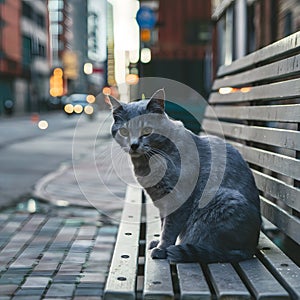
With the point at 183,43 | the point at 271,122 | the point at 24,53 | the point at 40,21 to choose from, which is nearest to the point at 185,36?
the point at 183,43

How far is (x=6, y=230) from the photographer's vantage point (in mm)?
5457

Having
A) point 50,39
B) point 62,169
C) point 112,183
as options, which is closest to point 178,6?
point 62,169

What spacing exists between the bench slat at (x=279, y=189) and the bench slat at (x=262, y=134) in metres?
0.25

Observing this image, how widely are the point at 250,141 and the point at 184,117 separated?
282 cm

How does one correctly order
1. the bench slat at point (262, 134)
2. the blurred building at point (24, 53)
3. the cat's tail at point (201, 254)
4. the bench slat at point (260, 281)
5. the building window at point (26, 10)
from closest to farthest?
the bench slat at point (260, 281) < the cat's tail at point (201, 254) < the bench slat at point (262, 134) < the blurred building at point (24, 53) < the building window at point (26, 10)

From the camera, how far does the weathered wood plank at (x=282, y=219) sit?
3.42m

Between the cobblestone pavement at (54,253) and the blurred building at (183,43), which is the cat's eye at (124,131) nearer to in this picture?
the cobblestone pavement at (54,253)

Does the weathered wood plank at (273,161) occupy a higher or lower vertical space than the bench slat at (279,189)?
higher

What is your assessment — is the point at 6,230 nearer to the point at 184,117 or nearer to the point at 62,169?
the point at 184,117

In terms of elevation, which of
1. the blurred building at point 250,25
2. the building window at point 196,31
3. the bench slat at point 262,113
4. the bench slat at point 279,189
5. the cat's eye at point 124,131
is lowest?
the bench slat at point 279,189

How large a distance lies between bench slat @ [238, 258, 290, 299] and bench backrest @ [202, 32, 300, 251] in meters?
0.31

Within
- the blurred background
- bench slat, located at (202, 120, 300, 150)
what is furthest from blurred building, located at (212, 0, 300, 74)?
bench slat, located at (202, 120, 300, 150)

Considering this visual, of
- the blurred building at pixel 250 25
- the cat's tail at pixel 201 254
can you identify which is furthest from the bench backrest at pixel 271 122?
the blurred building at pixel 250 25

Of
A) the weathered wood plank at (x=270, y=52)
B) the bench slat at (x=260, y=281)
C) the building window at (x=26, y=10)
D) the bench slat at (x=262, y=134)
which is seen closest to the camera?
the bench slat at (x=260, y=281)
